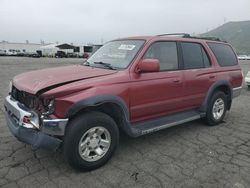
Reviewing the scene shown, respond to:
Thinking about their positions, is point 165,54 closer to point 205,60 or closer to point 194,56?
point 194,56

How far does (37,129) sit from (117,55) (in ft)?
5.92

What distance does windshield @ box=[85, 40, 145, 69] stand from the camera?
12.8ft

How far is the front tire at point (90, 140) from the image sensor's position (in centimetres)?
311

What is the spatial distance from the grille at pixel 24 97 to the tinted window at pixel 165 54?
1.87 metres

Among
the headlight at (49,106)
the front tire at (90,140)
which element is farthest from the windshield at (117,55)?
the headlight at (49,106)

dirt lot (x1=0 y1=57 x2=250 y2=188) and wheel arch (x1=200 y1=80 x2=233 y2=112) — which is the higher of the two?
wheel arch (x1=200 y1=80 x2=233 y2=112)

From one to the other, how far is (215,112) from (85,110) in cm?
336

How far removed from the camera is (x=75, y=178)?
318 cm

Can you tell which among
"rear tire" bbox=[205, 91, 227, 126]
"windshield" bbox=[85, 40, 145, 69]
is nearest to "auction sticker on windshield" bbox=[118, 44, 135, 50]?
"windshield" bbox=[85, 40, 145, 69]

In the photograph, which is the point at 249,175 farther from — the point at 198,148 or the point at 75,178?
the point at 75,178

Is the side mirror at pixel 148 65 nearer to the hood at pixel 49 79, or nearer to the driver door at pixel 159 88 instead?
the driver door at pixel 159 88

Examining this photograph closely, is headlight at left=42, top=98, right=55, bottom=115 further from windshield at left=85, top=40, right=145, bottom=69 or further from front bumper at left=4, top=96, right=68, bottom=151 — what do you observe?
windshield at left=85, top=40, right=145, bottom=69

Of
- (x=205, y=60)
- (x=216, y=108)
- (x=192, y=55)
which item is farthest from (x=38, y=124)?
(x=216, y=108)

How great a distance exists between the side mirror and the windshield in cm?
22
